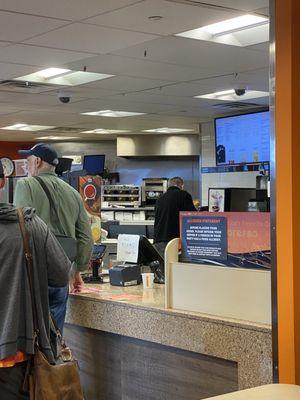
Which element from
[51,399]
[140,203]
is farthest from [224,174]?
[51,399]

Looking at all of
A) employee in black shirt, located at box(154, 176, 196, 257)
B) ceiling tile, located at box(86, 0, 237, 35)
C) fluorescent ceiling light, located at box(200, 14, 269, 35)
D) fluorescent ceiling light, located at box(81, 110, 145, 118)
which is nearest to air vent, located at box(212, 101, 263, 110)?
fluorescent ceiling light, located at box(81, 110, 145, 118)

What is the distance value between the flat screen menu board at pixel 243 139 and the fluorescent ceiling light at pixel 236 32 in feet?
Result: 12.5

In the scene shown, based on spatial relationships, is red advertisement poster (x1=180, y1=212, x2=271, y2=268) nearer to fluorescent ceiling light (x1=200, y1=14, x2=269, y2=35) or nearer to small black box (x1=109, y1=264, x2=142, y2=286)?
small black box (x1=109, y1=264, x2=142, y2=286)

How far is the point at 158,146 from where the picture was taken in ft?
42.8

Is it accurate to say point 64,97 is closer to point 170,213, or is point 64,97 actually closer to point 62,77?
point 62,77

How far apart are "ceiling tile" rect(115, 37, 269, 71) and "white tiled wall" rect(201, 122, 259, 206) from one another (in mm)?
3785

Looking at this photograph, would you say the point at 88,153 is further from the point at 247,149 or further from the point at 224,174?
the point at 247,149

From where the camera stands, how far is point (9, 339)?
2.93 meters

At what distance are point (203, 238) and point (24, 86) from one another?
15.2 ft

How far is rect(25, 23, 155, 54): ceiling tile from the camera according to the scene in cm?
484

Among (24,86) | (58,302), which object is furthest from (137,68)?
(58,302)

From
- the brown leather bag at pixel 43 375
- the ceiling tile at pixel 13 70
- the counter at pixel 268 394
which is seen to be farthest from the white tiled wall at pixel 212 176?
the counter at pixel 268 394

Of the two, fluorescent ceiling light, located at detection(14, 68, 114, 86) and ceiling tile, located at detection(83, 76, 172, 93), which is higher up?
fluorescent ceiling light, located at detection(14, 68, 114, 86)

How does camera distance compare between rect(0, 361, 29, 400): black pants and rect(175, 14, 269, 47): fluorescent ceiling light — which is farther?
rect(175, 14, 269, 47): fluorescent ceiling light
